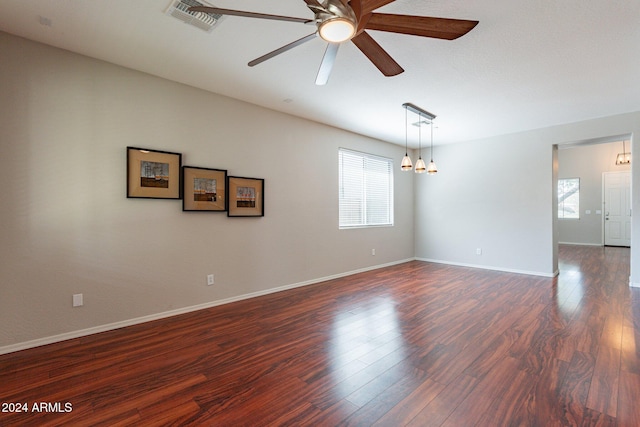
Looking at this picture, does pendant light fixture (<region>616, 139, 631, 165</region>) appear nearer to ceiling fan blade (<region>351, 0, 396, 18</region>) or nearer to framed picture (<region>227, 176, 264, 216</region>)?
framed picture (<region>227, 176, 264, 216</region>)

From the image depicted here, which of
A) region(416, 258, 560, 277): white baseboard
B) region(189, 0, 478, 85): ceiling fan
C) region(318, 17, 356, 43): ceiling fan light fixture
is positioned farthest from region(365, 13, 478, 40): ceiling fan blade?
region(416, 258, 560, 277): white baseboard

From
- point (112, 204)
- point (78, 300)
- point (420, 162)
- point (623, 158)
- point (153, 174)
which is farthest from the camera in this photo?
point (623, 158)

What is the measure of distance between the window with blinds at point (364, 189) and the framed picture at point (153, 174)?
2.91m

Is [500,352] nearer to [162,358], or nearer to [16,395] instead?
[162,358]

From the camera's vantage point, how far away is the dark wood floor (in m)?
1.79

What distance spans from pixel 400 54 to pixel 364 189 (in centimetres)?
335

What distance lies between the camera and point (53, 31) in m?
2.55

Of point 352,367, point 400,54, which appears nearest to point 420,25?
point 400,54

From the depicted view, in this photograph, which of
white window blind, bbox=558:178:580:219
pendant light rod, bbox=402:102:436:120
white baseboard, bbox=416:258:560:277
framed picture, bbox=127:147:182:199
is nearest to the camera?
framed picture, bbox=127:147:182:199

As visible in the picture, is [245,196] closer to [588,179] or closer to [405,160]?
[405,160]

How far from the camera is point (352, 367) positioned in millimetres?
2314

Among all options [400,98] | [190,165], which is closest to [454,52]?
[400,98]

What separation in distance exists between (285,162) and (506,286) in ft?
13.3

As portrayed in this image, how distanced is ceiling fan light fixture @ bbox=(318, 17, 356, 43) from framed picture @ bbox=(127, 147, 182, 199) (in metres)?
2.51
